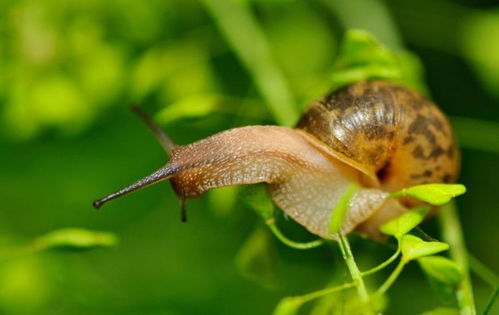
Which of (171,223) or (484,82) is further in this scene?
(171,223)

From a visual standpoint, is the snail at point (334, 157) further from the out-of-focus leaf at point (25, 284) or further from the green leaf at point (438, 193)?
the out-of-focus leaf at point (25, 284)

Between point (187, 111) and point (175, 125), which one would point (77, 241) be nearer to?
point (187, 111)

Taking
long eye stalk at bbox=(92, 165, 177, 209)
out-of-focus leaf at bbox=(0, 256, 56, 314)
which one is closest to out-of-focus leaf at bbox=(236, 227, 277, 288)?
long eye stalk at bbox=(92, 165, 177, 209)

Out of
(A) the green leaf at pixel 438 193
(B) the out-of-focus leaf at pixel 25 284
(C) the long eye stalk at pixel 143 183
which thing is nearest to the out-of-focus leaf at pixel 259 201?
(C) the long eye stalk at pixel 143 183

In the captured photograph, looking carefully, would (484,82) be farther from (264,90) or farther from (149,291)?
(149,291)

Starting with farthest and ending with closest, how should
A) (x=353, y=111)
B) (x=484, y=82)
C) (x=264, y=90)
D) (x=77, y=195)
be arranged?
(x=77, y=195), (x=484, y=82), (x=264, y=90), (x=353, y=111)

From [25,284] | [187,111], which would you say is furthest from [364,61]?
[25,284]

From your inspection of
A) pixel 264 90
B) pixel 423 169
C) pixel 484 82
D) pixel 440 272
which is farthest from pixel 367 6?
pixel 440 272

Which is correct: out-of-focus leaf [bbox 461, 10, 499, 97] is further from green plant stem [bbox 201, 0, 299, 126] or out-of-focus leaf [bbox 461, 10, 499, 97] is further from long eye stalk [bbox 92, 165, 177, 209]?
long eye stalk [bbox 92, 165, 177, 209]
